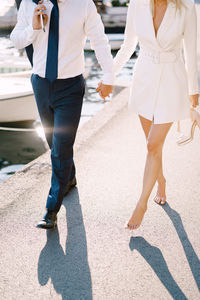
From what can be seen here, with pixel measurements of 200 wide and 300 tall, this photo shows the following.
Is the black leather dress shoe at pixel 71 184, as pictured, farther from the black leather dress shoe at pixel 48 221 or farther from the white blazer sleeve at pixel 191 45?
the white blazer sleeve at pixel 191 45

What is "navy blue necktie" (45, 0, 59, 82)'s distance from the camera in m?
3.24

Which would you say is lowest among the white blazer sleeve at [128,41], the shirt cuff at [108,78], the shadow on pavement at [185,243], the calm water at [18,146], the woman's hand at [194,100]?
the calm water at [18,146]

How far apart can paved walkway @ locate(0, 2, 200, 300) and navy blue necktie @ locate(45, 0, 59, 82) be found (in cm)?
129

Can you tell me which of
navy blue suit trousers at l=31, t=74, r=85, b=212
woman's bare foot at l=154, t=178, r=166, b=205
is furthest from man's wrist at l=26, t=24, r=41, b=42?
woman's bare foot at l=154, t=178, r=166, b=205

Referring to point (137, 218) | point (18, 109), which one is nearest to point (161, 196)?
point (137, 218)

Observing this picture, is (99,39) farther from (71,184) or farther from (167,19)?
(71,184)

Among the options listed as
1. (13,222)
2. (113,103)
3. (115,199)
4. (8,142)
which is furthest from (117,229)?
(8,142)

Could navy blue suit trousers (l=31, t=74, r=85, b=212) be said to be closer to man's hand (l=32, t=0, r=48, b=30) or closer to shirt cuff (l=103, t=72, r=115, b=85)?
shirt cuff (l=103, t=72, r=115, b=85)

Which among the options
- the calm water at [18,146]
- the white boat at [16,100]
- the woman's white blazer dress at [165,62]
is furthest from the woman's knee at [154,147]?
the white boat at [16,100]

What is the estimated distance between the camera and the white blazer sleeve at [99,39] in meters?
3.34

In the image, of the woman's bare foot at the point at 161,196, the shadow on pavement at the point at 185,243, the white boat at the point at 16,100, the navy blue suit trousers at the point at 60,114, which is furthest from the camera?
the white boat at the point at 16,100

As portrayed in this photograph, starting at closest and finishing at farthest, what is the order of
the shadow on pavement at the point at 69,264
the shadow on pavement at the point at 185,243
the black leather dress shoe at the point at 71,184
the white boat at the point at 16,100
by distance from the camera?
the shadow on pavement at the point at 69,264, the shadow on pavement at the point at 185,243, the black leather dress shoe at the point at 71,184, the white boat at the point at 16,100

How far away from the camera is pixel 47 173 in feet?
15.5

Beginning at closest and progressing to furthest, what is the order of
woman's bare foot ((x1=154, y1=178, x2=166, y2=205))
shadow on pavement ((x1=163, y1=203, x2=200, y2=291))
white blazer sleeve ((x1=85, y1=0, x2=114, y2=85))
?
shadow on pavement ((x1=163, y1=203, x2=200, y2=291)), white blazer sleeve ((x1=85, y1=0, x2=114, y2=85)), woman's bare foot ((x1=154, y1=178, x2=166, y2=205))
